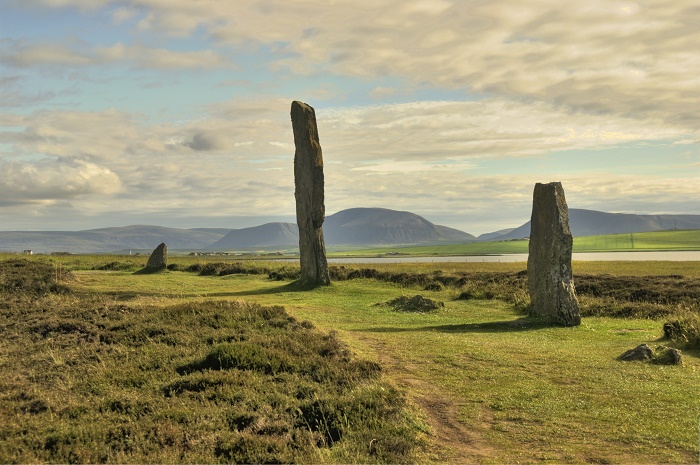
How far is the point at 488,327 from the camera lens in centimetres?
2075

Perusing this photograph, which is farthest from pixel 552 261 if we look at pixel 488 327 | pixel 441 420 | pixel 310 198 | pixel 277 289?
pixel 277 289

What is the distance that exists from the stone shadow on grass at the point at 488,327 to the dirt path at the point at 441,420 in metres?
5.84

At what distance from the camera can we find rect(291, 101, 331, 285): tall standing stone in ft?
111

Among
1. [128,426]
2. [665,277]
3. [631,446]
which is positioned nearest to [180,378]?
[128,426]

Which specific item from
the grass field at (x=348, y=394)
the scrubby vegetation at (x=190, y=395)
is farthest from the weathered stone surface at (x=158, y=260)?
the scrubby vegetation at (x=190, y=395)

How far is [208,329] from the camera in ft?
51.9

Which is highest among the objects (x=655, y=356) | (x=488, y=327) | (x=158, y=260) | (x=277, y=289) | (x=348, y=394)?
(x=158, y=260)

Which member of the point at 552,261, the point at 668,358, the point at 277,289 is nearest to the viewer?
the point at 668,358

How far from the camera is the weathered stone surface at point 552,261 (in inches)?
833

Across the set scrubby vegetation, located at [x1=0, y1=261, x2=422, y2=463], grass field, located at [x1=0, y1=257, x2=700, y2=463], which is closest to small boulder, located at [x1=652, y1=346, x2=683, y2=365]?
grass field, located at [x1=0, y1=257, x2=700, y2=463]

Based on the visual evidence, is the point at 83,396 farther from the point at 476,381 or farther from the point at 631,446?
the point at 631,446

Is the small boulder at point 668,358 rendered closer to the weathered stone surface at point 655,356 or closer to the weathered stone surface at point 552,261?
the weathered stone surface at point 655,356

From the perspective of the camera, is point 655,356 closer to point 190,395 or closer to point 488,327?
point 488,327

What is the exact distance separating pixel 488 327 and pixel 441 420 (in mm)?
12076
